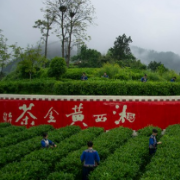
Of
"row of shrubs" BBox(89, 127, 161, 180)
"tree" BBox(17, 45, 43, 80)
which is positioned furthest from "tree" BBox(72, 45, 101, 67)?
"row of shrubs" BBox(89, 127, 161, 180)

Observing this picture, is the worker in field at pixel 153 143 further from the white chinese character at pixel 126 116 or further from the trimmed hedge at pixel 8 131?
the trimmed hedge at pixel 8 131

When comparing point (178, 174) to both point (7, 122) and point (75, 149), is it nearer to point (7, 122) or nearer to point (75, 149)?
point (75, 149)

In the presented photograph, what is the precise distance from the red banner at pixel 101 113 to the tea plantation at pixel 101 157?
4.98 ft

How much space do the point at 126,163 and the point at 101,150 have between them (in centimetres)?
100

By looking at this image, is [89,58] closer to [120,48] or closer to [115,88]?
[120,48]

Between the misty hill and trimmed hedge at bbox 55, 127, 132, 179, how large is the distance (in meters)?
91.8

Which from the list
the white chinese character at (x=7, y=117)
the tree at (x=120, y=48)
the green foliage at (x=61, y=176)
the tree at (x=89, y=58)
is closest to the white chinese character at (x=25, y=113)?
the white chinese character at (x=7, y=117)

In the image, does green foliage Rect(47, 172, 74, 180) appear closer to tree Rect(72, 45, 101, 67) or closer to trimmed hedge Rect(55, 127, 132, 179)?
trimmed hedge Rect(55, 127, 132, 179)

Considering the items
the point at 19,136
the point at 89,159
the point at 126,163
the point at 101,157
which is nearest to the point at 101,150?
the point at 101,157

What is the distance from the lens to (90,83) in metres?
10.4

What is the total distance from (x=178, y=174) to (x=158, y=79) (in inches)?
368

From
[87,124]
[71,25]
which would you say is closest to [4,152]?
[87,124]

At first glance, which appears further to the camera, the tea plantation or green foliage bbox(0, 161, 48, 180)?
the tea plantation

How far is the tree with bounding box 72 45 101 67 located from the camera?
34225mm
